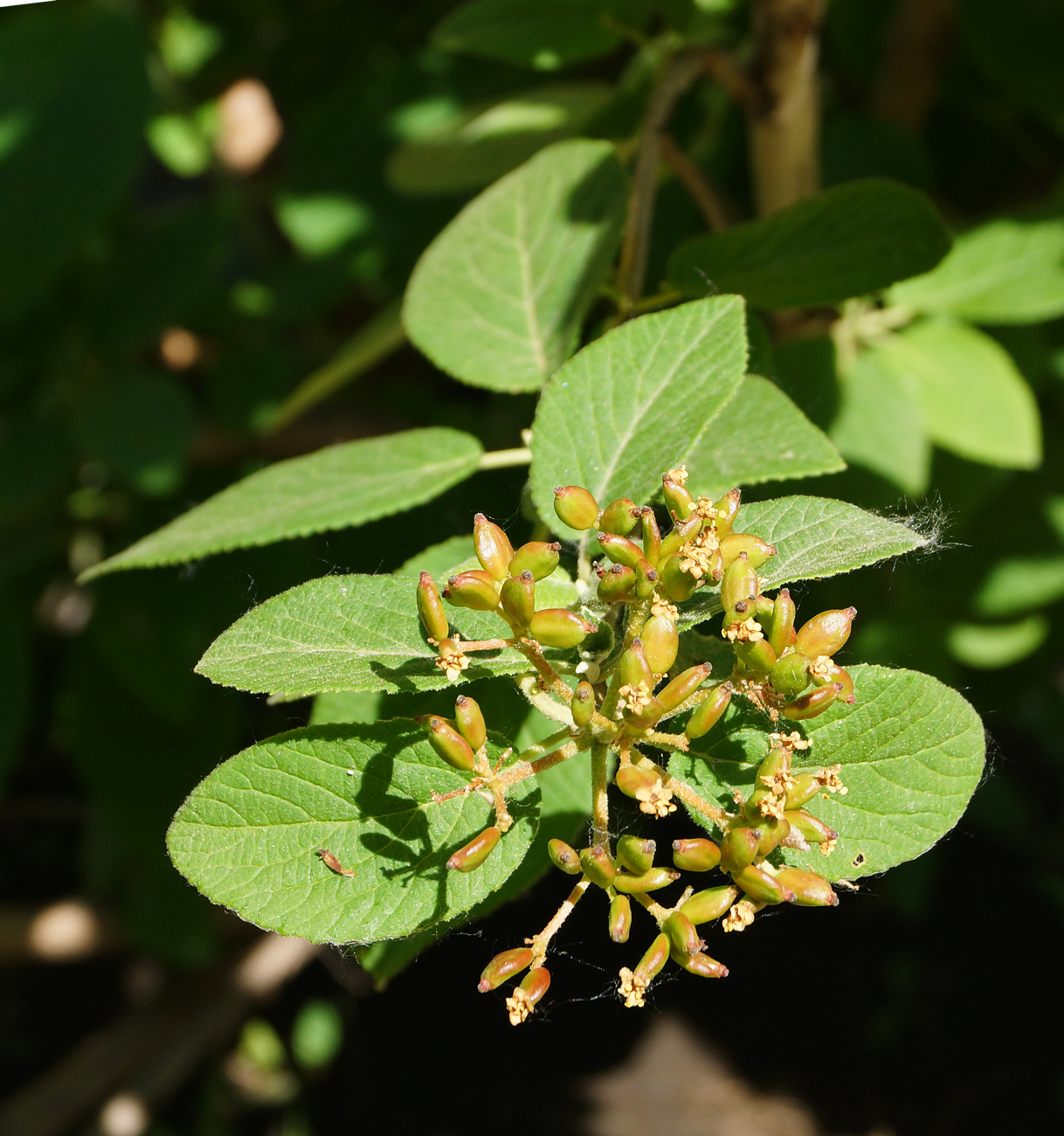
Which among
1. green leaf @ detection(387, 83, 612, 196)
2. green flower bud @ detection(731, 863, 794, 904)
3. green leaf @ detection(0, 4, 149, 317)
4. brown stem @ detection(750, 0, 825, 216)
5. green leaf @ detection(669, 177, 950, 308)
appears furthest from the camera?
green leaf @ detection(0, 4, 149, 317)

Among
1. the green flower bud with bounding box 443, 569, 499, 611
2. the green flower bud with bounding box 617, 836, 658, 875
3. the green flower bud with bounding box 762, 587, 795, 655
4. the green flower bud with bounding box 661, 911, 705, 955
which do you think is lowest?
the green flower bud with bounding box 661, 911, 705, 955

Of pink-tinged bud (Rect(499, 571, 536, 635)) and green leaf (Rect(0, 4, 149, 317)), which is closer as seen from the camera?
pink-tinged bud (Rect(499, 571, 536, 635))

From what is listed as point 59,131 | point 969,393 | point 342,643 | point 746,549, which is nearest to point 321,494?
point 342,643

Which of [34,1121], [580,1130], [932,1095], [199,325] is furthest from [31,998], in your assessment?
[932,1095]

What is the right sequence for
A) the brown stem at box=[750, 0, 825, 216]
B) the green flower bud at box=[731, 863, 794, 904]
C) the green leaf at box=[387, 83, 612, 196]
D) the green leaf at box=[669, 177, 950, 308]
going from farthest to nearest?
the green leaf at box=[387, 83, 612, 196] → the brown stem at box=[750, 0, 825, 216] → the green leaf at box=[669, 177, 950, 308] → the green flower bud at box=[731, 863, 794, 904]

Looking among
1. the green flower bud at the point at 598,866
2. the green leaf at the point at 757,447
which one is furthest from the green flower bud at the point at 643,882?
the green leaf at the point at 757,447

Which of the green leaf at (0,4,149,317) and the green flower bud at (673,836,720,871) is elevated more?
the green leaf at (0,4,149,317)

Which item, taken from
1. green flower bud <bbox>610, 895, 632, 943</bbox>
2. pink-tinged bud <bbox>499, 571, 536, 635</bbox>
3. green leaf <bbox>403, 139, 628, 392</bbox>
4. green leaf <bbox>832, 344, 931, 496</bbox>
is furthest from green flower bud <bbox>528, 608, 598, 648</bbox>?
green leaf <bbox>832, 344, 931, 496</bbox>

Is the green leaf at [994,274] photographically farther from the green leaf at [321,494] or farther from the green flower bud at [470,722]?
the green flower bud at [470,722]

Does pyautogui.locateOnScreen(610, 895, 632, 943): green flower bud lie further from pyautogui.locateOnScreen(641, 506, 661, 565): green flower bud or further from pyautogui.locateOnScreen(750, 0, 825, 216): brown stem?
pyautogui.locateOnScreen(750, 0, 825, 216): brown stem
